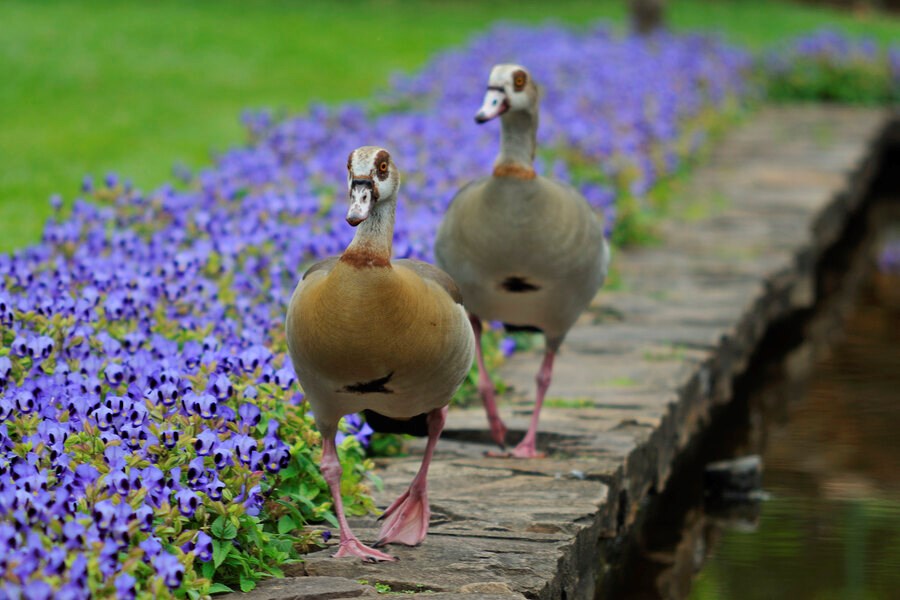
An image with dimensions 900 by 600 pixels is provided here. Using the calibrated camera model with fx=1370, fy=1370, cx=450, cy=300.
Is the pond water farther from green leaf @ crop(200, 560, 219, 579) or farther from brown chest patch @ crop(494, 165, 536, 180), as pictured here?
green leaf @ crop(200, 560, 219, 579)

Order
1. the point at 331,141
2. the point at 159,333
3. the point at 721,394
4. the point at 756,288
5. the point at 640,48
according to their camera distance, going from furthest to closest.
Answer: the point at 640,48 → the point at 331,141 → the point at 756,288 → the point at 721,394 → the point at 159,333

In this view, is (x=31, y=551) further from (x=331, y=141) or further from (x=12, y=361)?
(x=331, y=141)

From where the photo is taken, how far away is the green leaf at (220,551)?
3.61 m

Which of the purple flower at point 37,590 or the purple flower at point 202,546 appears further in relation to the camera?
the purple flower at point 202,546

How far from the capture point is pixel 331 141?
9.89m

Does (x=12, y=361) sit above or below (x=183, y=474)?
above

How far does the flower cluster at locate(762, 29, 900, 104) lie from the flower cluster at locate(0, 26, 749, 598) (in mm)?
8184

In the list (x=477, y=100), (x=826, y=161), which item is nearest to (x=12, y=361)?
(x=477, y=100)

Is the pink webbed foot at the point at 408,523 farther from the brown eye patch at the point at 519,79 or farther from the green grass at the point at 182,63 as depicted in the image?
the green grass at the point at 182,63

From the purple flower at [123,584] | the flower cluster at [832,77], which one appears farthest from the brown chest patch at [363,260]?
the flower cluster at [832,77]

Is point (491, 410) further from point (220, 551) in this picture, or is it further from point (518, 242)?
point (220, 551)

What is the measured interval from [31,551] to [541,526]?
180 centimetres

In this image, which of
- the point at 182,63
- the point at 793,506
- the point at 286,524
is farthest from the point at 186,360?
the point at 182,63

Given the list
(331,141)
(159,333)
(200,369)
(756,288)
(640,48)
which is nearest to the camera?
(200,369)
